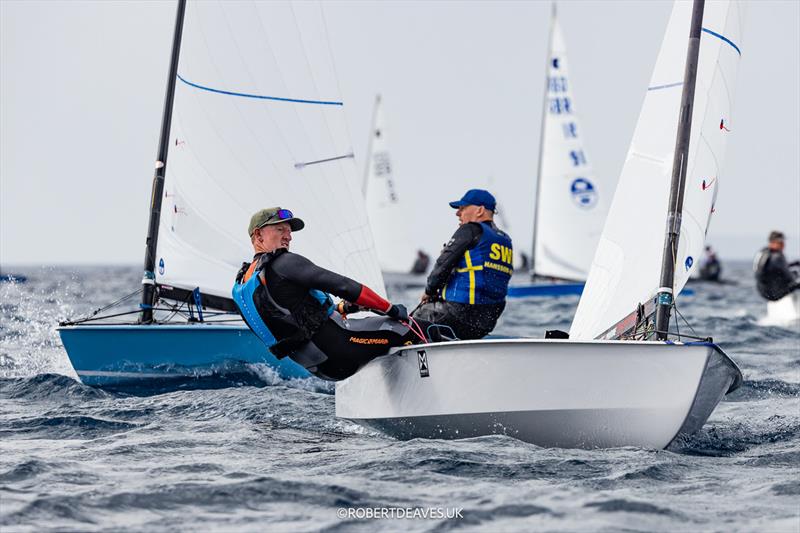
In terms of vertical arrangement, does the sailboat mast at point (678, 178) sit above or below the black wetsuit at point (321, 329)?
above

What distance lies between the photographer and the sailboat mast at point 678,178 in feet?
17.4

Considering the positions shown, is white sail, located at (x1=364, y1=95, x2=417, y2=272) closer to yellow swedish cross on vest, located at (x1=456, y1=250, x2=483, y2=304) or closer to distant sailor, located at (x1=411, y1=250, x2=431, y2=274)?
distant sailor, located at (x1=411, y1=250, x2=431, y2=274)

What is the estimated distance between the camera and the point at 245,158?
29.5ft

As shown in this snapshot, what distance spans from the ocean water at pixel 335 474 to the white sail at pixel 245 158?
2153 mm

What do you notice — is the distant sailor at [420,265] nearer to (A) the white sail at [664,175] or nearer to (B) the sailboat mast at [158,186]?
(B) the sailboat mast at [158,186]

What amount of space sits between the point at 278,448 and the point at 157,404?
181 centimetres

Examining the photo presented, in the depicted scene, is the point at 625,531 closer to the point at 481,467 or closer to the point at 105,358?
the point at 481,467

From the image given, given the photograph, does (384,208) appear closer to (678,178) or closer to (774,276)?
(774,276)

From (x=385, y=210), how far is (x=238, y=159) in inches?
1064

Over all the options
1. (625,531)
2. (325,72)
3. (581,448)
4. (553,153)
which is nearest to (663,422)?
(581,448)

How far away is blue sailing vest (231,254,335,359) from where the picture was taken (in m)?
5.40

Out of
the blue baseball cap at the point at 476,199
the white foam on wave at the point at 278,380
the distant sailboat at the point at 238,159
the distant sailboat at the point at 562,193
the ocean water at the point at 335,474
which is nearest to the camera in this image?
the ocean water at the point at 335,474

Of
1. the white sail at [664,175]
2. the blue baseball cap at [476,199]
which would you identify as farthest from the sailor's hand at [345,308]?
the white sail at [664,175]

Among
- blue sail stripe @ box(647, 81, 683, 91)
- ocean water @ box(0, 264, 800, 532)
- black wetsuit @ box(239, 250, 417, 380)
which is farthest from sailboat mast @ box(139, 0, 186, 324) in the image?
blue sail stripe @ box(647, 81, 683, 91)
